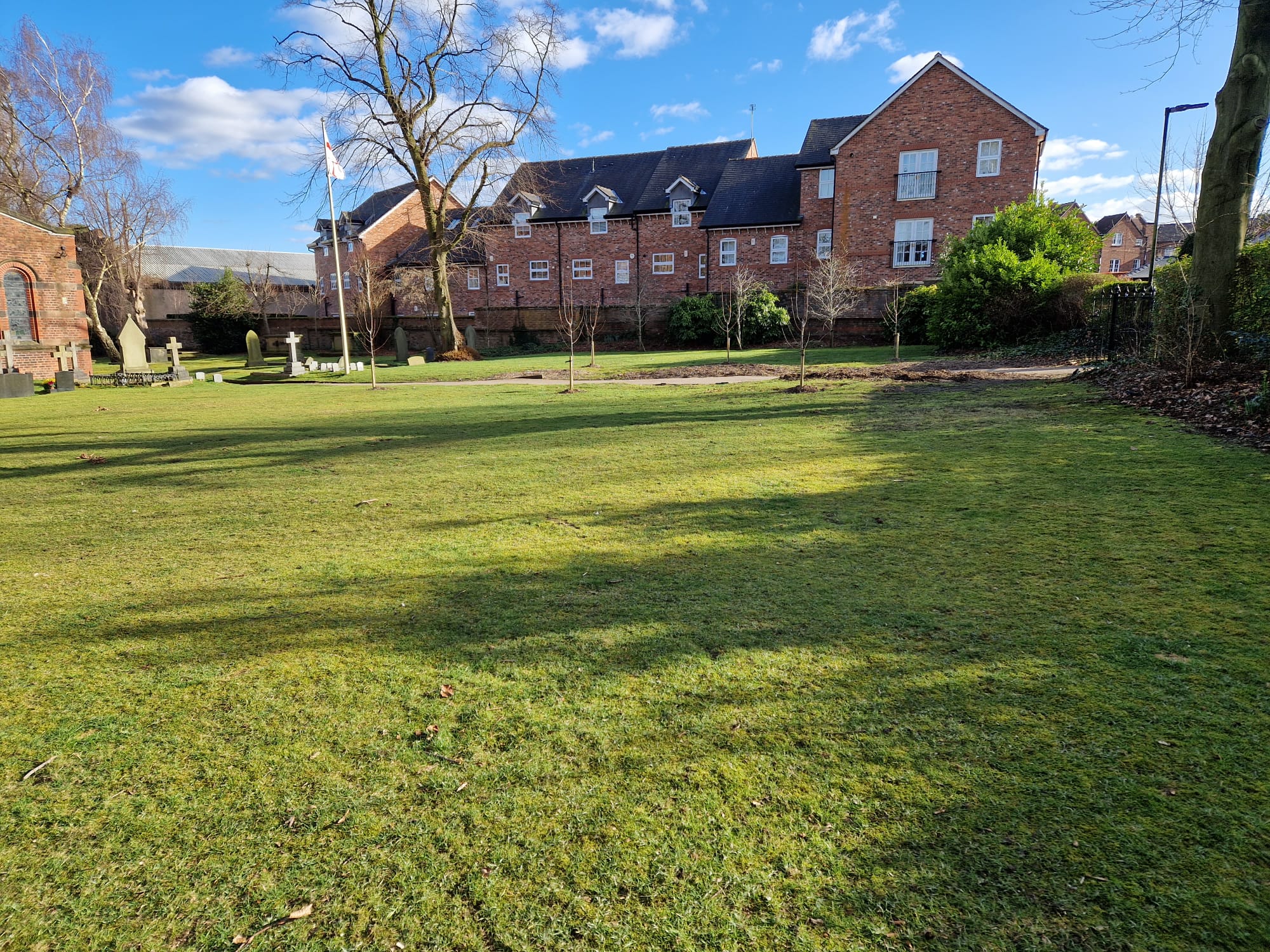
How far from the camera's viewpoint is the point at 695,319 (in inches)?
1347

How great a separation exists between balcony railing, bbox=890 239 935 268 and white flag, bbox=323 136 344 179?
85.0 ft

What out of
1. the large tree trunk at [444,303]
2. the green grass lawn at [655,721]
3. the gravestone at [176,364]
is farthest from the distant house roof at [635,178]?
the green grass lawn at [655,721]

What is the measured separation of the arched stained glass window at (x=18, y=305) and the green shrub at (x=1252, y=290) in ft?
110

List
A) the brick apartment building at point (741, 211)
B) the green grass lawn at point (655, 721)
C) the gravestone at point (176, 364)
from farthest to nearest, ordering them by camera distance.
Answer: the brick apartment building at point (741, 211)
the gravestone at point (176, 364)
the green grass lawn at point (655, 721)

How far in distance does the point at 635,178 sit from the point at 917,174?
17.6 metres

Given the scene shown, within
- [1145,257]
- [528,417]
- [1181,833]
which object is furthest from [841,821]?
[1145,257]

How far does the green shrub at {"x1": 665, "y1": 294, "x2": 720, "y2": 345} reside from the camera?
1323 inches

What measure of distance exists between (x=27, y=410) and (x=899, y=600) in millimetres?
20125

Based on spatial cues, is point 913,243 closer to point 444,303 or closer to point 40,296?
point 444,303

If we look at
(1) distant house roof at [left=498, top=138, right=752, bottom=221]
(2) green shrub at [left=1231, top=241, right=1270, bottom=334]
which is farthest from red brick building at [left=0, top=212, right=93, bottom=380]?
(2) green shrub at [left=1231, top=241, right=1270, bottom=334]

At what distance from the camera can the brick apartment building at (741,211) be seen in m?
34.6

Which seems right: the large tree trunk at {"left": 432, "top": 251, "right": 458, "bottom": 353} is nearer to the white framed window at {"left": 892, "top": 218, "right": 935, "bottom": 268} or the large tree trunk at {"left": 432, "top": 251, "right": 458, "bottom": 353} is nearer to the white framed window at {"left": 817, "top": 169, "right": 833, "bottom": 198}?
the white framed window at {"left": 817, "top": 169, "right": 833, "bottom": 198}

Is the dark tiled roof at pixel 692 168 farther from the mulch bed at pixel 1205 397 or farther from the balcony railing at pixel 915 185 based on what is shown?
the mulch bed at pixel 1205 397

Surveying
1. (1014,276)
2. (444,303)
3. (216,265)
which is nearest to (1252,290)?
(1014,276)
